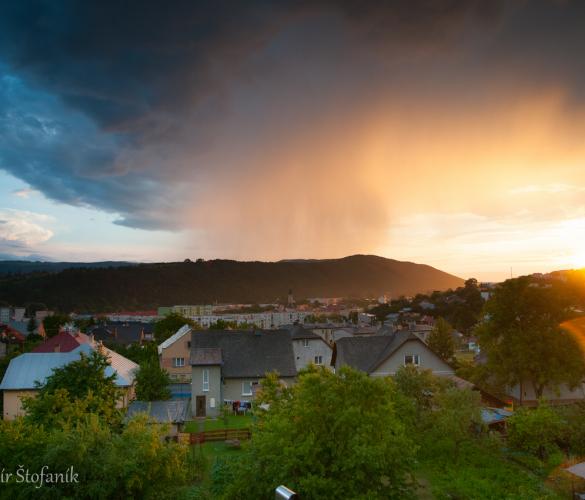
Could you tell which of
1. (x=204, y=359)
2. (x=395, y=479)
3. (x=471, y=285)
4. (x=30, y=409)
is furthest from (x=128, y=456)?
(x=471, y=285)

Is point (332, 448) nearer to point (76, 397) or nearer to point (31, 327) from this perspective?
point (76, 397)

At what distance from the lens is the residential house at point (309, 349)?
54062 mm

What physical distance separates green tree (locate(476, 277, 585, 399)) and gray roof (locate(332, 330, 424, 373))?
6.35 meters

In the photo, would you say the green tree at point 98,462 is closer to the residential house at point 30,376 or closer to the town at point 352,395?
the town at point 352,395

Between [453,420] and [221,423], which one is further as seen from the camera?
[221,423]

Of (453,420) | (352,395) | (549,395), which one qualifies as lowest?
(549,395)

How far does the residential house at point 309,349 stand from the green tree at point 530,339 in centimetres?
1932

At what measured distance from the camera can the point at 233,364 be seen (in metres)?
43.9

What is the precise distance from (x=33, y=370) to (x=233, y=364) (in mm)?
16237

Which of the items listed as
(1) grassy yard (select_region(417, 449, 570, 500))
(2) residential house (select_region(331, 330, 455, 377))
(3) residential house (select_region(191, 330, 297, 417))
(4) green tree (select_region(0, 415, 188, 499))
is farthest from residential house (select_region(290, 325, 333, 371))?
(4) green tree (select_region(0, 415, 188, 499))

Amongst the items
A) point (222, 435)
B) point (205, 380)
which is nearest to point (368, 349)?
point (205, 380)

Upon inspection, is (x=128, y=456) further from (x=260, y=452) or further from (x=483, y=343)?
(x=483, y=343)

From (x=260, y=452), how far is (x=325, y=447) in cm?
207

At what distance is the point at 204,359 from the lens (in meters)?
42.1
